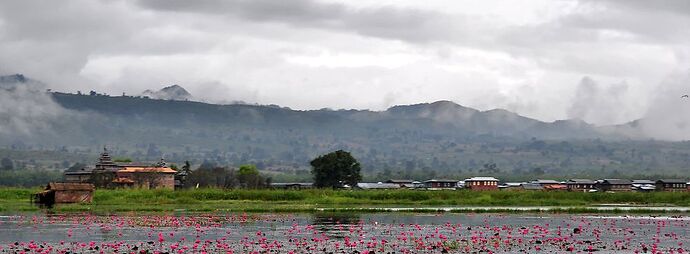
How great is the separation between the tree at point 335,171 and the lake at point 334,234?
9770cm

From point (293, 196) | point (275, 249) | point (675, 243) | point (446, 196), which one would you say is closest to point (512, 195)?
point (446, 196)

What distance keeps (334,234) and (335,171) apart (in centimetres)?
12158

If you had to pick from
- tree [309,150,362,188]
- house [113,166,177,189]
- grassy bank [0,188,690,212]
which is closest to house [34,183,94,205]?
grassy bank [0,188,690,212]

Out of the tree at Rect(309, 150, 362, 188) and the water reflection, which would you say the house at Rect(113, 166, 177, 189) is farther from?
the water reflection

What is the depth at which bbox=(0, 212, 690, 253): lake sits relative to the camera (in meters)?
48.7

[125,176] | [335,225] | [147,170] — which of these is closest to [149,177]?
[147,170]

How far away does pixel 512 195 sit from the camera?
130125 mm

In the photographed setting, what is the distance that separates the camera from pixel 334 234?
5894cm

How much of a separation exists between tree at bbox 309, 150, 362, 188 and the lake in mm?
97700

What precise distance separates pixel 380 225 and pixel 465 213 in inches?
994

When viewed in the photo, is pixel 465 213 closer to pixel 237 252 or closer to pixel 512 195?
pixel 512 195

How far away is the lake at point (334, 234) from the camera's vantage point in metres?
48.7

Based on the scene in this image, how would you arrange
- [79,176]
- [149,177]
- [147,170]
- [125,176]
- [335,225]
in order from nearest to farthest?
[335,225] < [125,176] < [149,177] < [147,170] < [79,176]

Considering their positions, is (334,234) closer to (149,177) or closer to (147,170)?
(149,177)
